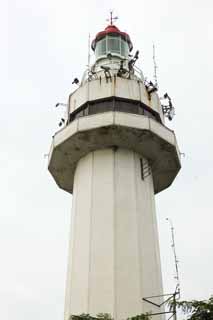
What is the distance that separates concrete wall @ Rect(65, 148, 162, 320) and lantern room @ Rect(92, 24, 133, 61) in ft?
23.5

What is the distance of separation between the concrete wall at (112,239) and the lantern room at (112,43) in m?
7.16

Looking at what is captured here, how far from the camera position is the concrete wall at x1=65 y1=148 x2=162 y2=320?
18438mm

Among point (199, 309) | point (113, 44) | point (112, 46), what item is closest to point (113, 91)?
point (112, 46)

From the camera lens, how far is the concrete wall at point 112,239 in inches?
726

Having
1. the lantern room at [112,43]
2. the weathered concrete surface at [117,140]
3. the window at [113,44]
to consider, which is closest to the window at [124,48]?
the lantern room at [112,43]

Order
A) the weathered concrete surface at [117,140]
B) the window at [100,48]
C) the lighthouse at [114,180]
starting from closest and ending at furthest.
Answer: the lighthouse at [114,180] < the weathered concrete surface at [117,140] < the window at [100,48]

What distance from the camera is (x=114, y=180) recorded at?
21.1 meters

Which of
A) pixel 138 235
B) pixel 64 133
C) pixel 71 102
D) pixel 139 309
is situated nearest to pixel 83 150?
pixel 64 133

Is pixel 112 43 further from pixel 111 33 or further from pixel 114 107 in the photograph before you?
pixel 114 107

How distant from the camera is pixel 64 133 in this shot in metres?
22.1

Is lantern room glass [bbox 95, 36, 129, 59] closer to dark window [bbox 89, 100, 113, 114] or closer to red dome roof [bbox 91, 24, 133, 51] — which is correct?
red dome roof [bbox 91, 24, 133, 51]

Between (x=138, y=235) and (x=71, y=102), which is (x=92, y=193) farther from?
(x=71, y=102)

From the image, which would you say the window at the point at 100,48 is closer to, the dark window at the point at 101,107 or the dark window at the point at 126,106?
the dark window at the point at 101,107

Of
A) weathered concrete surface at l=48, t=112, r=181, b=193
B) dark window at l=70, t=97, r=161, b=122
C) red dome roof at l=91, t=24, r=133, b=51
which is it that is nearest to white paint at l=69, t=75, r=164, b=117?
dark window at l=70, t=97, r=161, b=122
